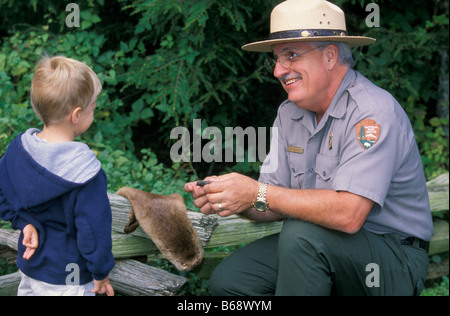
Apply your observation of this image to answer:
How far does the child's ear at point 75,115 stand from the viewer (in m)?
2.35

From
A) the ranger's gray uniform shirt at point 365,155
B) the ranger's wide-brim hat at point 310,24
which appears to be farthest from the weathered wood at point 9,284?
the ranger's wide-brim hat at point 310,24

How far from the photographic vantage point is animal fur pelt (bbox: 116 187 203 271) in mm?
3002

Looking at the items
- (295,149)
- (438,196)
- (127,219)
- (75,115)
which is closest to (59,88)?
(75,115)

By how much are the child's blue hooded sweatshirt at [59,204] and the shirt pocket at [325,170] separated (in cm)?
114

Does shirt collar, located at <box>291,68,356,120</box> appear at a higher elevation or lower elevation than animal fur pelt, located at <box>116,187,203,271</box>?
higher

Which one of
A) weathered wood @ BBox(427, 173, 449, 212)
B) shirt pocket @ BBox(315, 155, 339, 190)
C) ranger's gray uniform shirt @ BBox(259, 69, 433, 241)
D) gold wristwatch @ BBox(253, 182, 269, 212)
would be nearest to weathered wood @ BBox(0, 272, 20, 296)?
gold wristwatch @ BBox(253, 182, 269, 212)

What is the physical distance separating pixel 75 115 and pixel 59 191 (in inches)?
13.4

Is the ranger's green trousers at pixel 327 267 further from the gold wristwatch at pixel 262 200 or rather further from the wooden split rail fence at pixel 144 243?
A: the wooden split rail fence at pixel 144 243

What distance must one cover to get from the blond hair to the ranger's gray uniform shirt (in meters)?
1.26

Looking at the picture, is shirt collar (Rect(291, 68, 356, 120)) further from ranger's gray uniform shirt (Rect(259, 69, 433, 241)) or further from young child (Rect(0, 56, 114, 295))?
young child (Rect(0, 56, 114, 295))

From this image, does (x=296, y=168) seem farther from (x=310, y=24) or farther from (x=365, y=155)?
(x=310, y=24)

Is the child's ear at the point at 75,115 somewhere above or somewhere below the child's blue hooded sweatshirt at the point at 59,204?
above

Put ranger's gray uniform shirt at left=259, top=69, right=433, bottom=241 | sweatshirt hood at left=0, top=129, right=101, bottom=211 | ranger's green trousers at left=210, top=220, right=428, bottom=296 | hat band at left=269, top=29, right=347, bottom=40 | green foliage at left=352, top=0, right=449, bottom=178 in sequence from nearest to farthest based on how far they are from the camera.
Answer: sweatshirt hood at left=0, top=129, right=101, bottom=211
ranger's green trousers at left=210, top=220, right=428, bottom=296
ranger's gray uniform shirt at left=259, top=69, right=433, bottom=241
hat band at left=269, top=29, right=347, bottom=40
green foliage at left=352, top=0, right=449, bottom=178
